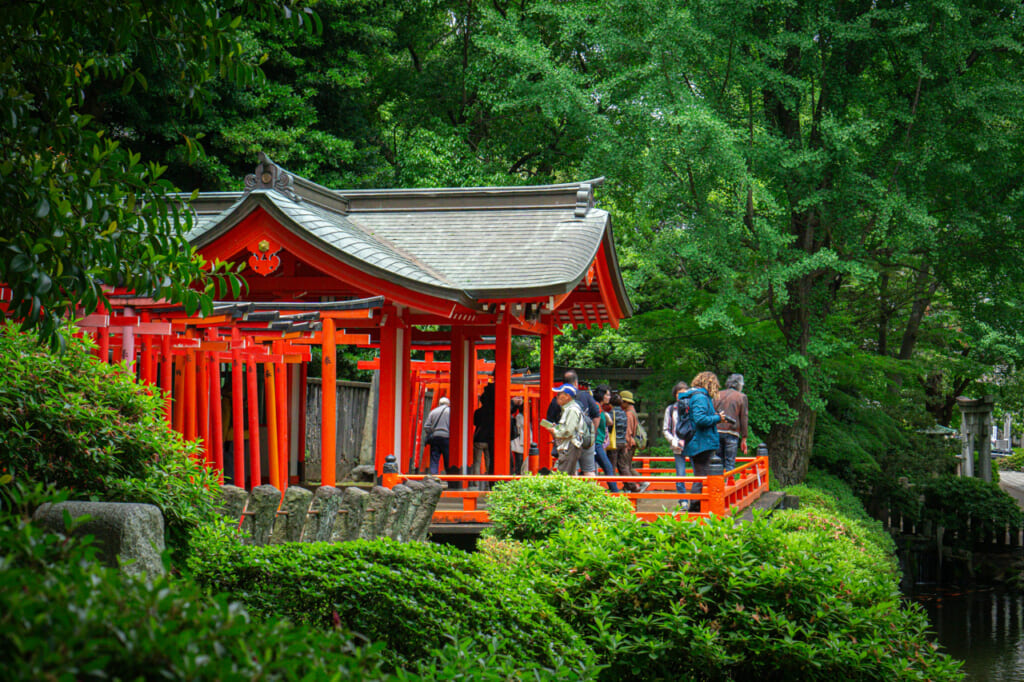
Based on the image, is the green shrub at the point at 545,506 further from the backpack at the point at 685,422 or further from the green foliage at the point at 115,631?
the green foliage at the point at 115,631

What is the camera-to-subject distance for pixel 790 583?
5.15 metres

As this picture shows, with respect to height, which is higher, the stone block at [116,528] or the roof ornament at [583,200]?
the roof ornament at [583,200]

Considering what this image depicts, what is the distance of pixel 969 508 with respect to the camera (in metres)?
20.9

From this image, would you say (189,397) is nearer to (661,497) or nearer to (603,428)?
(661,497)

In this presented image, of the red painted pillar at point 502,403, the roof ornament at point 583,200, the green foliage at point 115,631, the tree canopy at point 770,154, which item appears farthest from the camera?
the tree canopy at point 770,154

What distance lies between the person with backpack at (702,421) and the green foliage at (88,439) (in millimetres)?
6793

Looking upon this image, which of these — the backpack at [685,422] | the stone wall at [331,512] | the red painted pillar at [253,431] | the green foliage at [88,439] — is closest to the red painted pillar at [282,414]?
the red painted pillar at [253,431]

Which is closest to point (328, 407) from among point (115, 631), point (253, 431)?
point (253, 431)

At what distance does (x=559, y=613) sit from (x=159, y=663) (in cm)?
348

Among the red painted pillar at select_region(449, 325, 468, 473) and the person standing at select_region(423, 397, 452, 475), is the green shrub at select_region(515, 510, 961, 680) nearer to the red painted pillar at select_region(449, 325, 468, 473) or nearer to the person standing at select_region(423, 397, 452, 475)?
the red painted pillar at select_region(449, 325, 468, 473)

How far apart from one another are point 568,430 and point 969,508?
1404 centimetres

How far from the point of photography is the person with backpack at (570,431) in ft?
36.5

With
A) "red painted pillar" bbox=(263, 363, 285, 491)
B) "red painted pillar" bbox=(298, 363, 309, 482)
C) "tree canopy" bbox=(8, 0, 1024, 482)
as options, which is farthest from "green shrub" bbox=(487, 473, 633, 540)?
"red painted pillar" bbox=(298, 363, 309, 482)

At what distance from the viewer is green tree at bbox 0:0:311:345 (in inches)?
159
